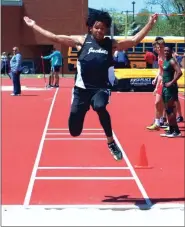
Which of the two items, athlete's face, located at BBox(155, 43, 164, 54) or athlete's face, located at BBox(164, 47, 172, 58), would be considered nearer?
athlete's face, located at BBox(164, 47, 172, 58)

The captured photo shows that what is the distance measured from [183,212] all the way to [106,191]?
1.37m

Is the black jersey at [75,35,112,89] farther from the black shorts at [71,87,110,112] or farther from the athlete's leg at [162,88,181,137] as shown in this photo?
the athlete's leg at [162,88,181,137]

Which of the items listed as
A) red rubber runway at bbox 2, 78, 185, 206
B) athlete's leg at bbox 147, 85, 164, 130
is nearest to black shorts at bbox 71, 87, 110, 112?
red rubber runway at bbox 2, 78, 185, 206

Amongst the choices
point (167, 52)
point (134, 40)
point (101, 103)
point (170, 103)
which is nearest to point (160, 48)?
point (167, 52)

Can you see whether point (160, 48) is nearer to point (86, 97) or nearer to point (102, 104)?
point (86, 97)

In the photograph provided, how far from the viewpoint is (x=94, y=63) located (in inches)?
304

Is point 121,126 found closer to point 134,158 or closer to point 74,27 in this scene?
point 134,158

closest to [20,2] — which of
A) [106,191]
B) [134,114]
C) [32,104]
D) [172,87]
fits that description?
[32,104]

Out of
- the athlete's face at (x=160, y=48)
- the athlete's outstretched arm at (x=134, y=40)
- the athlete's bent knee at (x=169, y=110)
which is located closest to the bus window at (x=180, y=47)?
the athlete's face at (x=160, y=48)

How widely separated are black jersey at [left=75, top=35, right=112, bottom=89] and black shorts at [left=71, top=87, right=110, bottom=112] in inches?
2.8

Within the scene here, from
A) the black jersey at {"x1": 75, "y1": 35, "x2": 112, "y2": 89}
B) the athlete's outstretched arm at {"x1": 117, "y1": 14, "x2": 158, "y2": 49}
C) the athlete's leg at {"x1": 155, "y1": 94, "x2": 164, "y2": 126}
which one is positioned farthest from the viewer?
the athlete's leg at {"x1": 155, "y1": 94, "x2": 164, "y2": 126}

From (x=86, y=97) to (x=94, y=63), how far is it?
0.46 meters

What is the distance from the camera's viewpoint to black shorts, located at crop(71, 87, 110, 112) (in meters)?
7.86

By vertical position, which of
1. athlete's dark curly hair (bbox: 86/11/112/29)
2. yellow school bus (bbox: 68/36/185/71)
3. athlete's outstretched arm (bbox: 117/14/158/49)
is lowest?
yellow school bus (bbox: 68/36/185/71)
